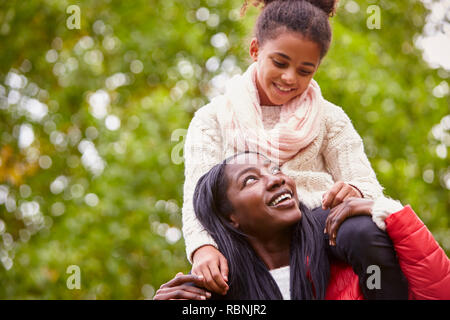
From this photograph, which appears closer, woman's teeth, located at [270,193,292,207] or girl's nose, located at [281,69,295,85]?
woman's teeth, located at [270,193,292,207]

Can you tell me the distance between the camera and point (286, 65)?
222 centimetres

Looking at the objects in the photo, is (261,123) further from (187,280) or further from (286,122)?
(187,280)

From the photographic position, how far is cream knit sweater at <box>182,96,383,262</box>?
2.24m

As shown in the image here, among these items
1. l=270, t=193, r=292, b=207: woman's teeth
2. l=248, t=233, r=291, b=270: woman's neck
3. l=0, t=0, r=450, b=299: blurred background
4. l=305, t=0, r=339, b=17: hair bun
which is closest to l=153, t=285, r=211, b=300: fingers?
l=248, t=233, r=291, b=270: woman's neck

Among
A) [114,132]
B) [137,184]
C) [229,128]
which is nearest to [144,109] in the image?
[114,132]

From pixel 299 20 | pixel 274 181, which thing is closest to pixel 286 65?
pixel 299 20

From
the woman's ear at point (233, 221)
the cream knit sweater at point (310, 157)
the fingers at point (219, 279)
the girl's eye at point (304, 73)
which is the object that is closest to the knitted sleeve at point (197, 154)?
the cream knit sweater at point (310, 157)

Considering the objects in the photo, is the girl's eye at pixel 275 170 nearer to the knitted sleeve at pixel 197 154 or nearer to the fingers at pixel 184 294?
the knitted sleeve at pixel 197 154

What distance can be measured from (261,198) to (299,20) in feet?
2.20

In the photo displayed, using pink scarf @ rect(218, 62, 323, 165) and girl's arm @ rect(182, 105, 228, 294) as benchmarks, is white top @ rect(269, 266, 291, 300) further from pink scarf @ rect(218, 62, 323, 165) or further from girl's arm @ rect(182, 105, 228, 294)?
pink scarf @ rect(218, 62, 323, 165)

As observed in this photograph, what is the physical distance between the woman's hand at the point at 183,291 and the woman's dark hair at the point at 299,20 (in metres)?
0.92

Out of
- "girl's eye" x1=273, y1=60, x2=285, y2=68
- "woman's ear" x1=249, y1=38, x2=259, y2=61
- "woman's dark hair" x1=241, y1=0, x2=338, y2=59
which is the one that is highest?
"woman's dark hair" x1=241, y1=0, x2=338, y2=59

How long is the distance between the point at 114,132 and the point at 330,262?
463 centimetres

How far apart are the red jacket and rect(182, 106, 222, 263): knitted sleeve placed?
69 centimetres
